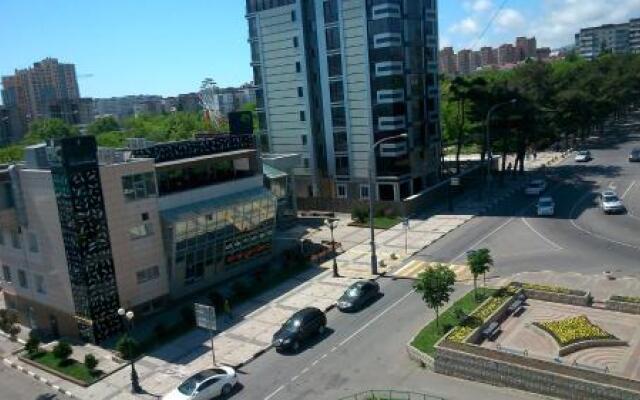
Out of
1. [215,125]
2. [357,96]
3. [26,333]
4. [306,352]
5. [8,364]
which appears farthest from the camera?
[215,125]

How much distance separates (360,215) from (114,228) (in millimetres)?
28576

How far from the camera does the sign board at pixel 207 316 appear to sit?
30203 mm

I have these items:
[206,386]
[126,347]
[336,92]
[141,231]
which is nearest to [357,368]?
[206,386]

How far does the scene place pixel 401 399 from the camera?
24.9 meters

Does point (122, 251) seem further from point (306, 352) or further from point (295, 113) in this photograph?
point (295, 113)

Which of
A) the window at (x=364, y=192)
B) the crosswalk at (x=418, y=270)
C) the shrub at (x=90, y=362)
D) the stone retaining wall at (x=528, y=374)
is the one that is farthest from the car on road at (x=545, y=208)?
the shrub at (x=90, y=362)

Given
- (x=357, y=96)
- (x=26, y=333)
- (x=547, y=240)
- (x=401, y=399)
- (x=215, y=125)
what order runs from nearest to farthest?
1. (x=401, y=399)
2. (x=26, y=333)
3. (x=547, y=240)
4. (x=357, y=96)
5. (x=215, y=125)

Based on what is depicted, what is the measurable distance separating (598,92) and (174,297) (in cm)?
8585

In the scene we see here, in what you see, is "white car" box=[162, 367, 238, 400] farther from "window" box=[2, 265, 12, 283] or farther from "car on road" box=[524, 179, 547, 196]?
"car on road" box=[524, 179, 547, 196]

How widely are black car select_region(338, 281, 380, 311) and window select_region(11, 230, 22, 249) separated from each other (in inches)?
895

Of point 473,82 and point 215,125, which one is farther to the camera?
point 215,125

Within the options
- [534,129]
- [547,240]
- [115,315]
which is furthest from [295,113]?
[115,315]

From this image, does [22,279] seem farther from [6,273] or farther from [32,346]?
[32,346]

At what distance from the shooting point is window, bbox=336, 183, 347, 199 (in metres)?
67.6
